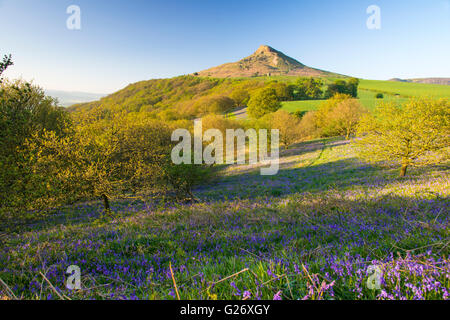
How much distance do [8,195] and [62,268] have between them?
455 cm

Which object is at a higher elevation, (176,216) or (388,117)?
(388,117)

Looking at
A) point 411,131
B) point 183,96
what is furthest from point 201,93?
point 411,131

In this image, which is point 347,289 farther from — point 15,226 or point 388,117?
point 388,117

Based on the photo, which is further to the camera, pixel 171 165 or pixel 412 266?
pixel 171 165

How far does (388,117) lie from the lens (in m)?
13.9

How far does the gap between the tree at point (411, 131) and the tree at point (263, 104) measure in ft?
205

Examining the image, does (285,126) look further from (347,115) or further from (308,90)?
(308,90)

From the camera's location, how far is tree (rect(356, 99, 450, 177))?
12.3m

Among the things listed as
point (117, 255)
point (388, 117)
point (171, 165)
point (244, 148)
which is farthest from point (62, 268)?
point (244, 148)

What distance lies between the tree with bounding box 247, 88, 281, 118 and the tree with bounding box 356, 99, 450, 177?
62.6 m

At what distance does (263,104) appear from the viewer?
77188mm

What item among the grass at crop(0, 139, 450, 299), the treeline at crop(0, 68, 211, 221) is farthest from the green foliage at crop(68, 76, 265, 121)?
the grass at crop(0, 139, 450, 299)

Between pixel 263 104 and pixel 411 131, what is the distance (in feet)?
222
